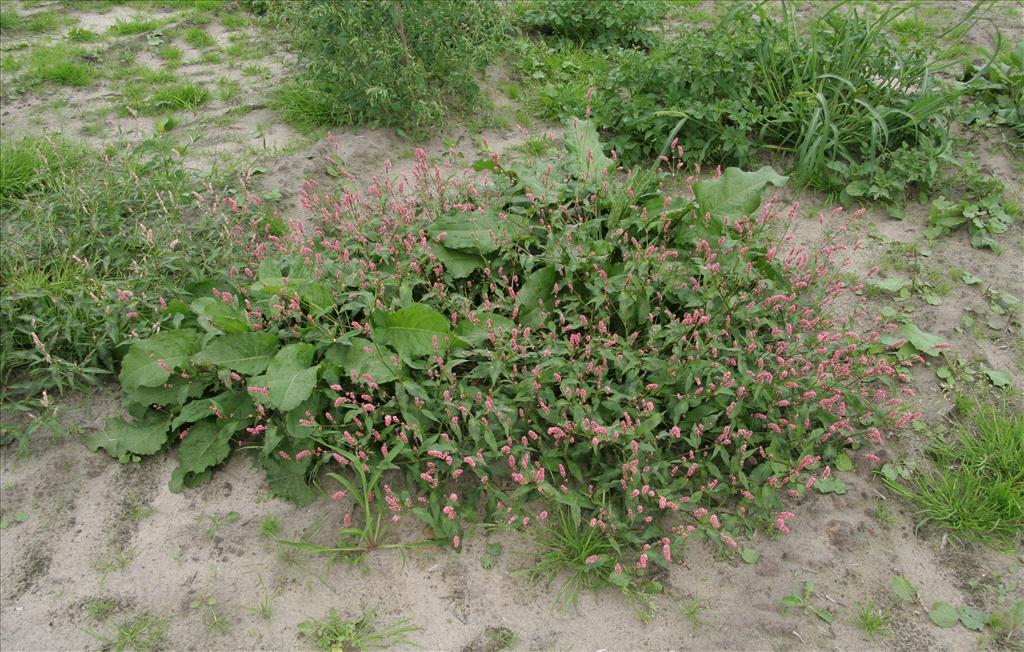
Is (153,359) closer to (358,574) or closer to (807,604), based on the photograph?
(358,574)

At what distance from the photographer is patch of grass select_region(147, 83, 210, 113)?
18.4 feet

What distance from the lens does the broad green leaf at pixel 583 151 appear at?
3.89 metres

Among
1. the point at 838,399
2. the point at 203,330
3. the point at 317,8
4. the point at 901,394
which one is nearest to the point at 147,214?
the point at 203,330

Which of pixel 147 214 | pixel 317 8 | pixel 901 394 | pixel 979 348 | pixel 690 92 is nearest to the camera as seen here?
pixel 901 394

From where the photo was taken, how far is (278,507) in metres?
3.00

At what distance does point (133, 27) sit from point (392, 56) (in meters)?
3.70

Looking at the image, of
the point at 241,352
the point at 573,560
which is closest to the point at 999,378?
the point at 573,560

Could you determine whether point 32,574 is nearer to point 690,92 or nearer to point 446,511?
point 446,511

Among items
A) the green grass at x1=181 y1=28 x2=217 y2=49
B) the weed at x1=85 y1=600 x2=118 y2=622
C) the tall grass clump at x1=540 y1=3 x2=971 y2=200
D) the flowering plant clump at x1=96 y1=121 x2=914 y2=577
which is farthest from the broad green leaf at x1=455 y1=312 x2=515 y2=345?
the green grass at x1=181 y1=28 x2=217 y2=49

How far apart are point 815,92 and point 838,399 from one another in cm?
249

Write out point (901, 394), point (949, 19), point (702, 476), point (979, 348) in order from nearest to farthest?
point (702, 476) → point (901, 394) → point (979, 348) → point (949, 19)

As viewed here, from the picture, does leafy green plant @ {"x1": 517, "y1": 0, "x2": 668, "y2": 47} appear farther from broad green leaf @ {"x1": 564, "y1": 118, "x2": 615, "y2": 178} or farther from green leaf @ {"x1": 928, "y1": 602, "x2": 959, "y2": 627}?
green leaf @ {"x1": 928, "y1": 602, "x2": 959, "y2": 627}

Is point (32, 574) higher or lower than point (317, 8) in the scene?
lower

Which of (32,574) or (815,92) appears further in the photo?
(815,92)
